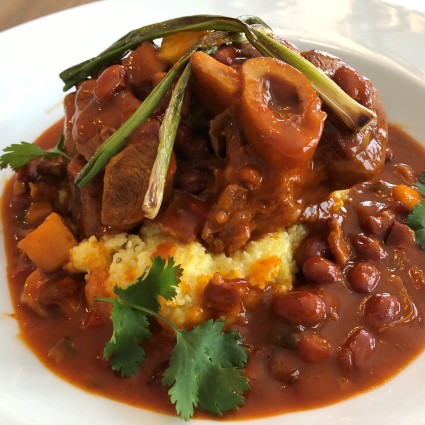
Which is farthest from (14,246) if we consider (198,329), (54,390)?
(198,329)

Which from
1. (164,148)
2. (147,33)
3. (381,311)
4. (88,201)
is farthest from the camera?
(147,33)

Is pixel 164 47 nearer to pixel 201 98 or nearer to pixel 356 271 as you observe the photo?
pixel 201 98

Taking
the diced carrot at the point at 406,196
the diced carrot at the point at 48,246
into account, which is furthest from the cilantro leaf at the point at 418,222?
the diced carrot at the point at 48,246

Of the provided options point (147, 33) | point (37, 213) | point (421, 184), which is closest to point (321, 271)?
point (421, 184)

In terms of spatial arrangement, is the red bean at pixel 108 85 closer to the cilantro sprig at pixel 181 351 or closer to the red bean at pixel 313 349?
the cilantro sprig at pixel 181 351

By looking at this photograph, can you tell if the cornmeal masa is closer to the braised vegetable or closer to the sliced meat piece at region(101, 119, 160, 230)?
the sliced meat piece at region(101, 119, 160, 230)

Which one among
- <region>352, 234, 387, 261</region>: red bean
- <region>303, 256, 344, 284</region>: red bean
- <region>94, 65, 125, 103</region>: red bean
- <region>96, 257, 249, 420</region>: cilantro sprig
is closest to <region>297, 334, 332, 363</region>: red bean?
<region>96, 257, 249, 420</region>: cilantro sprig

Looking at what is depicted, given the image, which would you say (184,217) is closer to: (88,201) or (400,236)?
(88,201)
